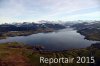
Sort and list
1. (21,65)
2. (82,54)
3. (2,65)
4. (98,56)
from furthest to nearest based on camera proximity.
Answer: (82,54), (98,56), (21,65), (2,65)

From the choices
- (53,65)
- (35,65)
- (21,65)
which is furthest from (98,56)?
(21,65)

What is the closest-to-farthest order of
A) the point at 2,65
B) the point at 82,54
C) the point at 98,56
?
the point at 2,65 → the point at 98,56 → the point at 82,54

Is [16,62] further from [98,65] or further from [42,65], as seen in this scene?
[98,65]

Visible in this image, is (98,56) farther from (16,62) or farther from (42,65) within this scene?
(16,62)

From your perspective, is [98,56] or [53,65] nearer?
[53,65]

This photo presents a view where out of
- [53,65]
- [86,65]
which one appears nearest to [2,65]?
[53,65]

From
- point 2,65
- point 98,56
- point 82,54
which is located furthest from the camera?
point 82,54

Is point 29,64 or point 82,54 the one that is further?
point 82,54

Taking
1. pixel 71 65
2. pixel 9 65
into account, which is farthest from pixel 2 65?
pixel 71 65

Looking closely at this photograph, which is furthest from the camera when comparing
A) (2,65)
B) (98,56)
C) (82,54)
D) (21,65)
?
(82,54)
